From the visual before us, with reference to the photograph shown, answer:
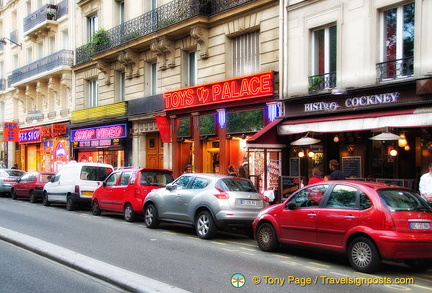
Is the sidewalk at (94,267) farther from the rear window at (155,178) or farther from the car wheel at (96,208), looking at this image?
the car wheel at (96,208)

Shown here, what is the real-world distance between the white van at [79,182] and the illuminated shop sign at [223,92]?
460 centimetres

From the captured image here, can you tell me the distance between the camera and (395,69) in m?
13.4

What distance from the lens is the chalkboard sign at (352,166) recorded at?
573 inches

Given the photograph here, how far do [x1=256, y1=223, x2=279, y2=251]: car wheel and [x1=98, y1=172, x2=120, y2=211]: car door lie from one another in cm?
712

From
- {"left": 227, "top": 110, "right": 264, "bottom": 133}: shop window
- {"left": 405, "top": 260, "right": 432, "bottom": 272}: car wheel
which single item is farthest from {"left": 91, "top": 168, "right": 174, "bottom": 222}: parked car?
{"left": 405, "top": 260, "right": 432, "bottom": 272}: car wheel

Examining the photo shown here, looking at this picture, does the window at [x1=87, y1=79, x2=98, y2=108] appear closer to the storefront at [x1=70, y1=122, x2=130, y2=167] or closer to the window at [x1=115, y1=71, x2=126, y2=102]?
the storefront at [x1=70, y1=122, x2=130, y2=167]

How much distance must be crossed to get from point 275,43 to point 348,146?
4883 millimetres

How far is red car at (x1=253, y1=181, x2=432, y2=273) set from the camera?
7.74 m

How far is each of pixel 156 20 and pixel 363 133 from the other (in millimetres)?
12372

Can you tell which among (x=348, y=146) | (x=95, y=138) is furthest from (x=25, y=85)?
(x=348, y=146)

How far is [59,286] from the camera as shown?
7.00 metres

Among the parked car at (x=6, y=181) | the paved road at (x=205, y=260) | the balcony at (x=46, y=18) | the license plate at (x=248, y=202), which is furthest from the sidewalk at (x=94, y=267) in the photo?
the balcony at (x=46, y=18)

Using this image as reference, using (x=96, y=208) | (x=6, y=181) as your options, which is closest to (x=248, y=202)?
(x=96, y=208)

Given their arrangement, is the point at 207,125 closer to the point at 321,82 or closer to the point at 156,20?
the point at 321,82
